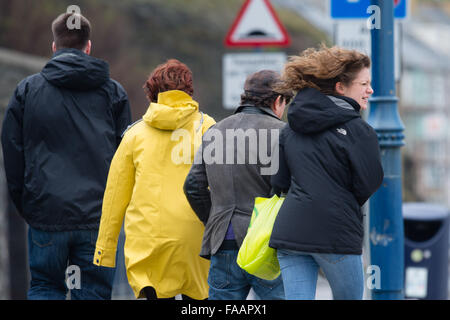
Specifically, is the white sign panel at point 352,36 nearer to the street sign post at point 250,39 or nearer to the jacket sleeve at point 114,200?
the street sign post at point 250,39

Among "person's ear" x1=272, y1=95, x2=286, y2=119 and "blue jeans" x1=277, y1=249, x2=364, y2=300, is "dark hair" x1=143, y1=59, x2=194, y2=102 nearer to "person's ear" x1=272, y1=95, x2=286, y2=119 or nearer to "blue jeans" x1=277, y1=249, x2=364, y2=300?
"person's ear" x1=272, y1=95, x2=286, y2=119

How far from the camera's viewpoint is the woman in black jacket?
11.0ft

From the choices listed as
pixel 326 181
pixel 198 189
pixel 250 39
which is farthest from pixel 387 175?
pixel 250 39

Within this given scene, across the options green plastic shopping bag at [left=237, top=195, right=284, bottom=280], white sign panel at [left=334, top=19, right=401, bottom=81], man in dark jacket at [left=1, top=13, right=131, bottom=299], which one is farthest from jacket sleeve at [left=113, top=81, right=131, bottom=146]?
white sign panel at [left=334, top=19, right=401, bottom=81]

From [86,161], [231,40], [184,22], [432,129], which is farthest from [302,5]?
[86,161]

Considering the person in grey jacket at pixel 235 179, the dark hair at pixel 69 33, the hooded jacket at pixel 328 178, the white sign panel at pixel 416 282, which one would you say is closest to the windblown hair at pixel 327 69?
the hooded jacket at pixel 328 178

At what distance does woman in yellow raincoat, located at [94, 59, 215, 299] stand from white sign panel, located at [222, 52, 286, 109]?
330 cm

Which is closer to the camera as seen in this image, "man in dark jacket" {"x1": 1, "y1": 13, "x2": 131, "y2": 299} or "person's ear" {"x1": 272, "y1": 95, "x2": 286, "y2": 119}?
"person's ear" {"x1": 272, "y1": 95, "x2": 286, "y2": 119}

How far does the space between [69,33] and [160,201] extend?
3.81 ft

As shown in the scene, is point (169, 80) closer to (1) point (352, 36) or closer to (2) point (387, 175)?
(2) point (387, 175)

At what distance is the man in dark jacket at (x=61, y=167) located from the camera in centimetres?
435

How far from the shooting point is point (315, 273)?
138 inches

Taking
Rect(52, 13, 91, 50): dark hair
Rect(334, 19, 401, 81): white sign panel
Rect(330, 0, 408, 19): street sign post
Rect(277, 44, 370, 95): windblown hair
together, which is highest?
Rect(330, 0, 408, 19): street sign post

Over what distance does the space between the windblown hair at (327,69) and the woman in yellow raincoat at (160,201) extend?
86cm
